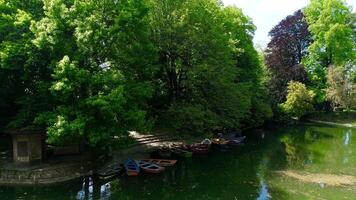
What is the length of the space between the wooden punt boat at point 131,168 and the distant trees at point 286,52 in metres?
38.7

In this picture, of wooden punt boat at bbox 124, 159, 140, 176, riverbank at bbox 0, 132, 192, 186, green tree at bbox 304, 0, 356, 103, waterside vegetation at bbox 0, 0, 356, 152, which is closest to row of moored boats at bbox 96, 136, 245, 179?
wooden punt boat at bbox 124, 159, 140, 176

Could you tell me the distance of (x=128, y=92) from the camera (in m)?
23.5

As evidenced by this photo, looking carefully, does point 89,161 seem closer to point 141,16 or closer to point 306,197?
point 141,16

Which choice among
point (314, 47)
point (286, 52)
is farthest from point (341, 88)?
point (286, 52)

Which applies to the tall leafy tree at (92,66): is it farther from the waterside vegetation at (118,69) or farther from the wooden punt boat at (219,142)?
the wooden punt boat at (219,142)

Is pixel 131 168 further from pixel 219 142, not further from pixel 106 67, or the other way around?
pixel 219 142

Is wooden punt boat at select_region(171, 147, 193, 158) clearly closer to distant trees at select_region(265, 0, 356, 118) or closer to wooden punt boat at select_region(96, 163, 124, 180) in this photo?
wooden punt boat at select_region(96, 163, 124, 180)

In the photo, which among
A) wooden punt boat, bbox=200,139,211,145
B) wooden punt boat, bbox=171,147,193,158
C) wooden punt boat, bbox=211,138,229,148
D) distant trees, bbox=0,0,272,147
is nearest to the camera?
distant trees, bbox=0,0,272,147

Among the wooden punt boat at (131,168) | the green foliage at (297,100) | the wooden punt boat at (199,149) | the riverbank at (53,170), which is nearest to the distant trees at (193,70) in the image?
the wooden punt boat at (199,149)

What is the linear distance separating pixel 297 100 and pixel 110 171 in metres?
37.9

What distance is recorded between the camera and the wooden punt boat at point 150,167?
77.8 ft

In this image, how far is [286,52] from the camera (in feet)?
211

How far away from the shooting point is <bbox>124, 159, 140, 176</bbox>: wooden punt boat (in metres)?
23.1

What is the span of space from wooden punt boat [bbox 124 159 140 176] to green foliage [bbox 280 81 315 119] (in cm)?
3521
